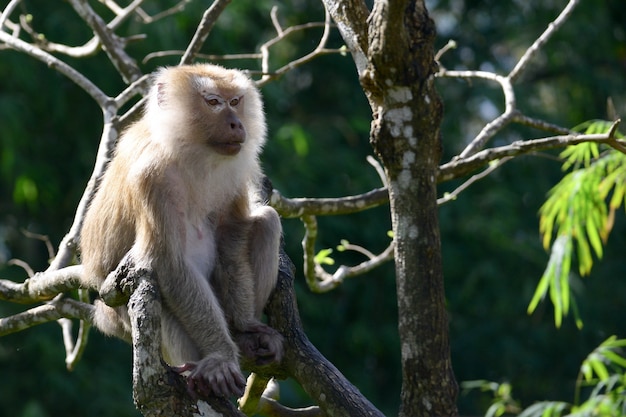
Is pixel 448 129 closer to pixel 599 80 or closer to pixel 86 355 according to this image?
pixel 599 80

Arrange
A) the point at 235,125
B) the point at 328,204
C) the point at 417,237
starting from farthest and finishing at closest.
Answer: the point at 328,204 → the point at 235,125 → the point at 417,237

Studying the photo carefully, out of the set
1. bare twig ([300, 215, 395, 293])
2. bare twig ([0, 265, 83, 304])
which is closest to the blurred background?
bare twig ([300, 215, 395, 293])

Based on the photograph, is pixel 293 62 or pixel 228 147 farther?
pixel 293 62

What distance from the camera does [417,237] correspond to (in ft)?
11.2

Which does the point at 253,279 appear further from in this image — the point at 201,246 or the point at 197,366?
the point at 197,366

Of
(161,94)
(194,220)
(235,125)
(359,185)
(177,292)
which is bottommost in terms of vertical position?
(177,292)

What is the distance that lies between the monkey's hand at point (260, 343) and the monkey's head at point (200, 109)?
0.88 m

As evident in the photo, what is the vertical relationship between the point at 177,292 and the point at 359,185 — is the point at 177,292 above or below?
below

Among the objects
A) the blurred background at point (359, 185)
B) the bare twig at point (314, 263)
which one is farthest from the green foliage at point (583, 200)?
the blurred background at point (359, 185)

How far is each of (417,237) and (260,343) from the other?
1.27 meters

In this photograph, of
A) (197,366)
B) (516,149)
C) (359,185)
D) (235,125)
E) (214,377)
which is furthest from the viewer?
(359,185)

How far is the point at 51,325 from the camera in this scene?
38.1 ft

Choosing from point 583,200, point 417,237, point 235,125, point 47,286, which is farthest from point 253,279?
point 583,200

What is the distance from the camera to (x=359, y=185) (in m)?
13.1
